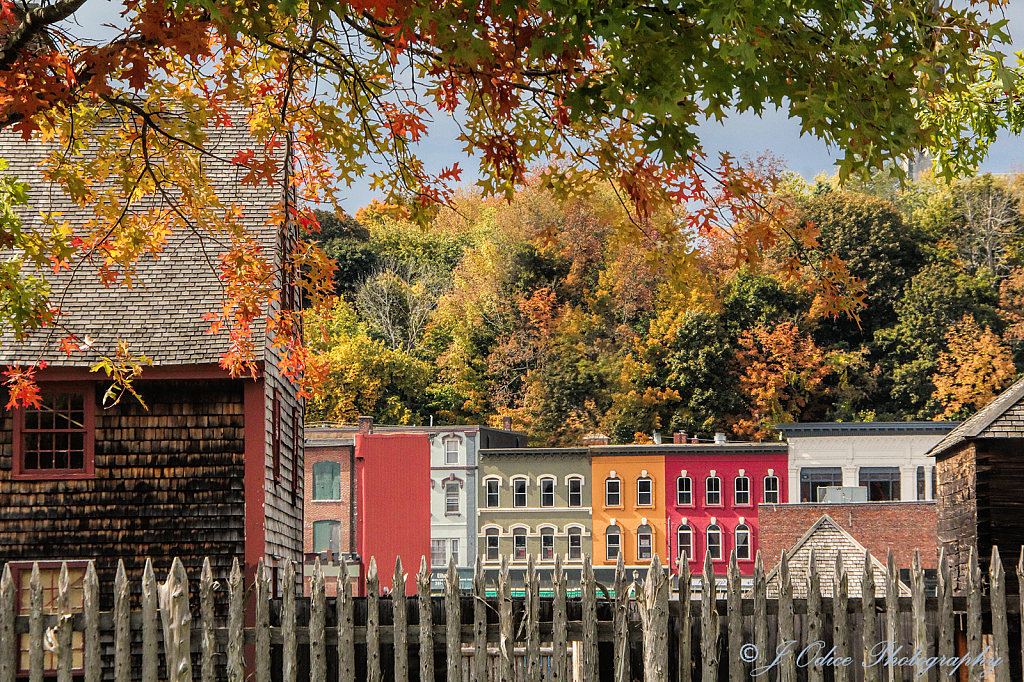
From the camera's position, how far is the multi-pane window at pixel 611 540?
1903 inches

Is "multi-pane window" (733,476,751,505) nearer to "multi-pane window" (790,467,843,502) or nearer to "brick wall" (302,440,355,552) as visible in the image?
"multi-pane window" (790,467,843,502)

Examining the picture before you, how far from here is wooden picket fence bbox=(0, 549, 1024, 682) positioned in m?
7.56

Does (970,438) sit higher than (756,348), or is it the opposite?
(756,348)

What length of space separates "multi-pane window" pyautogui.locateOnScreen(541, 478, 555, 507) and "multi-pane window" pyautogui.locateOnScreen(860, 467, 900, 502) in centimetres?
1349

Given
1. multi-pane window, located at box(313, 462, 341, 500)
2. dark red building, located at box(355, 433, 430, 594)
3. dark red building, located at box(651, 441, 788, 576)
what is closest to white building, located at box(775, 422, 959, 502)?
dark red building, located at box(651, 441, 788, 576)

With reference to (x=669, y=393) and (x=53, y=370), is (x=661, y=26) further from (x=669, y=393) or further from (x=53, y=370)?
(x=669, y=393)

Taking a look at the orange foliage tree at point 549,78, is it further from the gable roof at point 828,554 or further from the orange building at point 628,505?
the orange building at point 628,505

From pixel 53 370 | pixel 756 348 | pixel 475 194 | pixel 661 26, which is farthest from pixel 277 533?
pixel 475 194

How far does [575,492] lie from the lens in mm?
48969

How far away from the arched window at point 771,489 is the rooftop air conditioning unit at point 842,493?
73.0 inches

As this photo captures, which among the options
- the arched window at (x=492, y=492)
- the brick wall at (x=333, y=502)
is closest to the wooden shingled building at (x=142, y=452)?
the brick wall at (x=333, y=502)

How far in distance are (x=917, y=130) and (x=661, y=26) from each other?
61.0 inches

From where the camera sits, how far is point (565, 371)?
5725 cm

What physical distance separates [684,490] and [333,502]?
1547 cm
